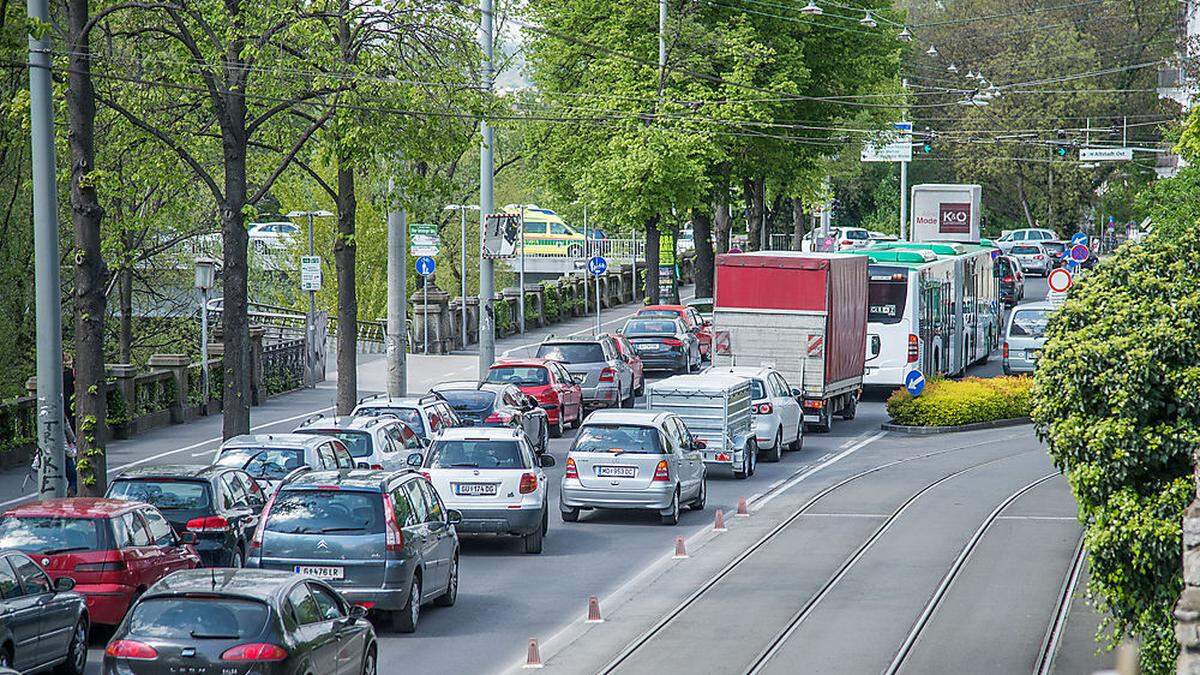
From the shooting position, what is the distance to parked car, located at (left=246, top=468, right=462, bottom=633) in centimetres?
1656

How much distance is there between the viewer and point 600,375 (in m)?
37.7

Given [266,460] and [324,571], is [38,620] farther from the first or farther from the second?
[266,460]

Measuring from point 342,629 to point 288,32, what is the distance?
14613 mm

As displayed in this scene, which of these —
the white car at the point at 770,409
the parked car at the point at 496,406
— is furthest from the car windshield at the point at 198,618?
the white car at the point at 770,409

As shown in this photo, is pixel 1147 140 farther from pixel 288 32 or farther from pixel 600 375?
pixel 288 32

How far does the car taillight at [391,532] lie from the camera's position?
1667 cm

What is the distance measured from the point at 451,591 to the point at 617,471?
18.3 ft

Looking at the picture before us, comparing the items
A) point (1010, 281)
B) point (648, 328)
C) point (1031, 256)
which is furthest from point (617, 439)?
point (1031, 256)

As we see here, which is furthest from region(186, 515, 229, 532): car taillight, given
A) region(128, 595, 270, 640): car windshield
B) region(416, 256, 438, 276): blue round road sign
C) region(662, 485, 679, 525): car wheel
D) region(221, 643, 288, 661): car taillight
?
region(416, 256, 438, 276): blue round road sign

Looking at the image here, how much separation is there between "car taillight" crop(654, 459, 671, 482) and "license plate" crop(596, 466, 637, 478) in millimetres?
291

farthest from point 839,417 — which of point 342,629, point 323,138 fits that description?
point 342,629

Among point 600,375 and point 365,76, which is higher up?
point 365,76

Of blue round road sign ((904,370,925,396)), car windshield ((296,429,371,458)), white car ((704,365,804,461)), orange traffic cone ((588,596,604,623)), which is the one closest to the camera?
orange traffic cone ((588,596,604,623))

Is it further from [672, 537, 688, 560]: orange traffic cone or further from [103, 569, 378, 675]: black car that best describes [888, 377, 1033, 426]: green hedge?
[103, 569, 378, 675]: black car
